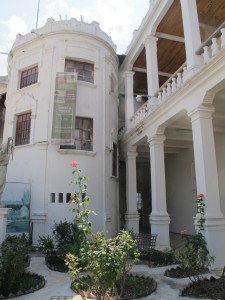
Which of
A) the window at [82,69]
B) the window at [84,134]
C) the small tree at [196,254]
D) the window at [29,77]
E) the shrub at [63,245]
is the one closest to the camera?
the small tree at [196,254]

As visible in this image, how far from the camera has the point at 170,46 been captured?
14562mm

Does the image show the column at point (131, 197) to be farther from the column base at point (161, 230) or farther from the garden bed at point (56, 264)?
the garden bed at point (56, 264)

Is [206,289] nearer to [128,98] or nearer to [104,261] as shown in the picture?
[104,261]

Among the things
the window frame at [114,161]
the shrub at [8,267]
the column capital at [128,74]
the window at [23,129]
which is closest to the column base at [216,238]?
the shrub at [8,267]

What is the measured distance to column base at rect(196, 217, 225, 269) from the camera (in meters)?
7.23

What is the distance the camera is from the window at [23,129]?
13961mm

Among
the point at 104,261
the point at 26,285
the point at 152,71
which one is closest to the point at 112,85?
the point at 152,71

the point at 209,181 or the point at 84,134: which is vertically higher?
the point at 84,134

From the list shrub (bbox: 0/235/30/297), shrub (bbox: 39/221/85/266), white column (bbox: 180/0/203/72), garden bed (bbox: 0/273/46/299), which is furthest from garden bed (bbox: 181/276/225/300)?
white column (bbox: 180/0/203/72)

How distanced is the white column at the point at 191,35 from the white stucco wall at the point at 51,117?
606cm

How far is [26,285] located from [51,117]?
28.0ft

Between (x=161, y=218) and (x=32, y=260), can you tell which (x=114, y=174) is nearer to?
(x=161, y=218)

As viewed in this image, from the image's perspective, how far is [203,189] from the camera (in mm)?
7691

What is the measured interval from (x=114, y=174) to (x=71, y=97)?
457 centimetres
